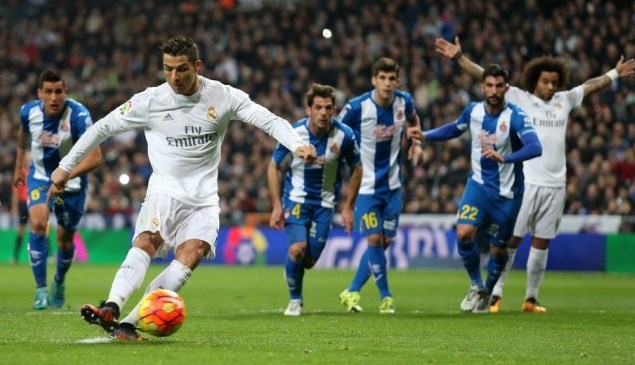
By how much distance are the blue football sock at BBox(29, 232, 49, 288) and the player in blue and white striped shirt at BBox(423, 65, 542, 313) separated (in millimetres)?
4585

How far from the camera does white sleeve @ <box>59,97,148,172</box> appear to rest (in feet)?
28.9

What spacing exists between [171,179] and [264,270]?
15408mm

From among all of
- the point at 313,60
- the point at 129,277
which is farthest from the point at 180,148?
the point at 313,60

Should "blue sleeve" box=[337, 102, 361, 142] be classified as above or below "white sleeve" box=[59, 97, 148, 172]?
above

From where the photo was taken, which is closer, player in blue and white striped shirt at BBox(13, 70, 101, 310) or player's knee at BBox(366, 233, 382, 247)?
player in blue and white striped shirt at BBox(13, 70, 101, 310)

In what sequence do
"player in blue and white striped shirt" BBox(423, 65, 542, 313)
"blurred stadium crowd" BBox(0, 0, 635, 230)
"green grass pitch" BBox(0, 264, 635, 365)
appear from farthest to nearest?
"blurred stadium crowd" BBox(0, 0, 635, 230) < "player in blue and white striped shirt" BBox(423, 65, 542, 313) < "green grass pitch" BBox(0, 264, 635, 365)

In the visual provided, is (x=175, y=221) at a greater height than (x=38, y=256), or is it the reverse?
(x=175, y=221)

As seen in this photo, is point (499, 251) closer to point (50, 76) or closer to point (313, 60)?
point (50, 76)

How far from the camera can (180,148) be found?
29.6ft

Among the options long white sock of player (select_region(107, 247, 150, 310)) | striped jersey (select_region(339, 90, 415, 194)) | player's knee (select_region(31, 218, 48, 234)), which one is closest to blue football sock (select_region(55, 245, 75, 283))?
player's knee (select_region(31, 218, 48, 234))

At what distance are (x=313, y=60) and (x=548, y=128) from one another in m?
17.3

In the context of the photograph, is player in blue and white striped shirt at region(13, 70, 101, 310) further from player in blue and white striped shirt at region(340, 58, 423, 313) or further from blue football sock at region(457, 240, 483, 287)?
blue football sock at region(457, 240, 483, 287)

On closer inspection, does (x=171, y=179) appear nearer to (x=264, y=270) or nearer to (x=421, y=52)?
(x=264, y=270)

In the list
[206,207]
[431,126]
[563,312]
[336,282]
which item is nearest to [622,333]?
[563,312]
